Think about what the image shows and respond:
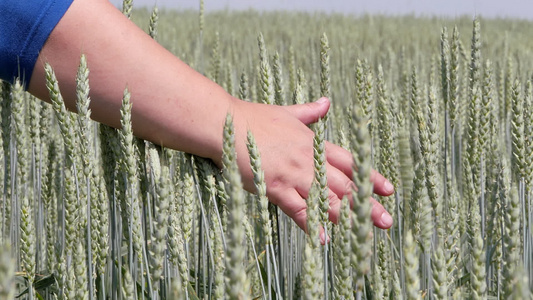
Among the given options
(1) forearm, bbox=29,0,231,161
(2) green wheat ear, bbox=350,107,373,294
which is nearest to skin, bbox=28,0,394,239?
(1) forearm, bbox=29,0,231,161

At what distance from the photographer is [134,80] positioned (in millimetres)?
924

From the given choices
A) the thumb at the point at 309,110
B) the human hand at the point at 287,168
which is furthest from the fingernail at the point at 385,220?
the thumb at the point at 309,110

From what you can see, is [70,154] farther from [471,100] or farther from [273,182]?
[471,100]

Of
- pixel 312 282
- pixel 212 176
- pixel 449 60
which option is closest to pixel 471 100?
pixel 449 60

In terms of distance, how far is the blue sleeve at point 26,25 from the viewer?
0.89 metres

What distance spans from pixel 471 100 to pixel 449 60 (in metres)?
0.18

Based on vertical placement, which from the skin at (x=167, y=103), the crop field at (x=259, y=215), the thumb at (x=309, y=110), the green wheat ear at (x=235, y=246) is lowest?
the green wheat ear at (x=235, y=246)

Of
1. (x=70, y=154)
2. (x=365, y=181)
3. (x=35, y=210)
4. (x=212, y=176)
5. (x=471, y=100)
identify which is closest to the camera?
(x=365, y=181)

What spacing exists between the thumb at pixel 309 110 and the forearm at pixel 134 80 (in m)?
0.19

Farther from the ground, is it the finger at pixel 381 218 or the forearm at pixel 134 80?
the forearm at pixel 134 80

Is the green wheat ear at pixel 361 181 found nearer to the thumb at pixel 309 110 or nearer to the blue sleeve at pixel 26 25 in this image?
the blue sleeve at pixel 26 25

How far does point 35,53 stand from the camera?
917mm

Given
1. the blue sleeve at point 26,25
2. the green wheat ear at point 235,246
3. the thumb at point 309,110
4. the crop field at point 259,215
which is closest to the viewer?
the green wheat ear at point 235,246

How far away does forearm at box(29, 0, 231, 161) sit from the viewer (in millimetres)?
897
